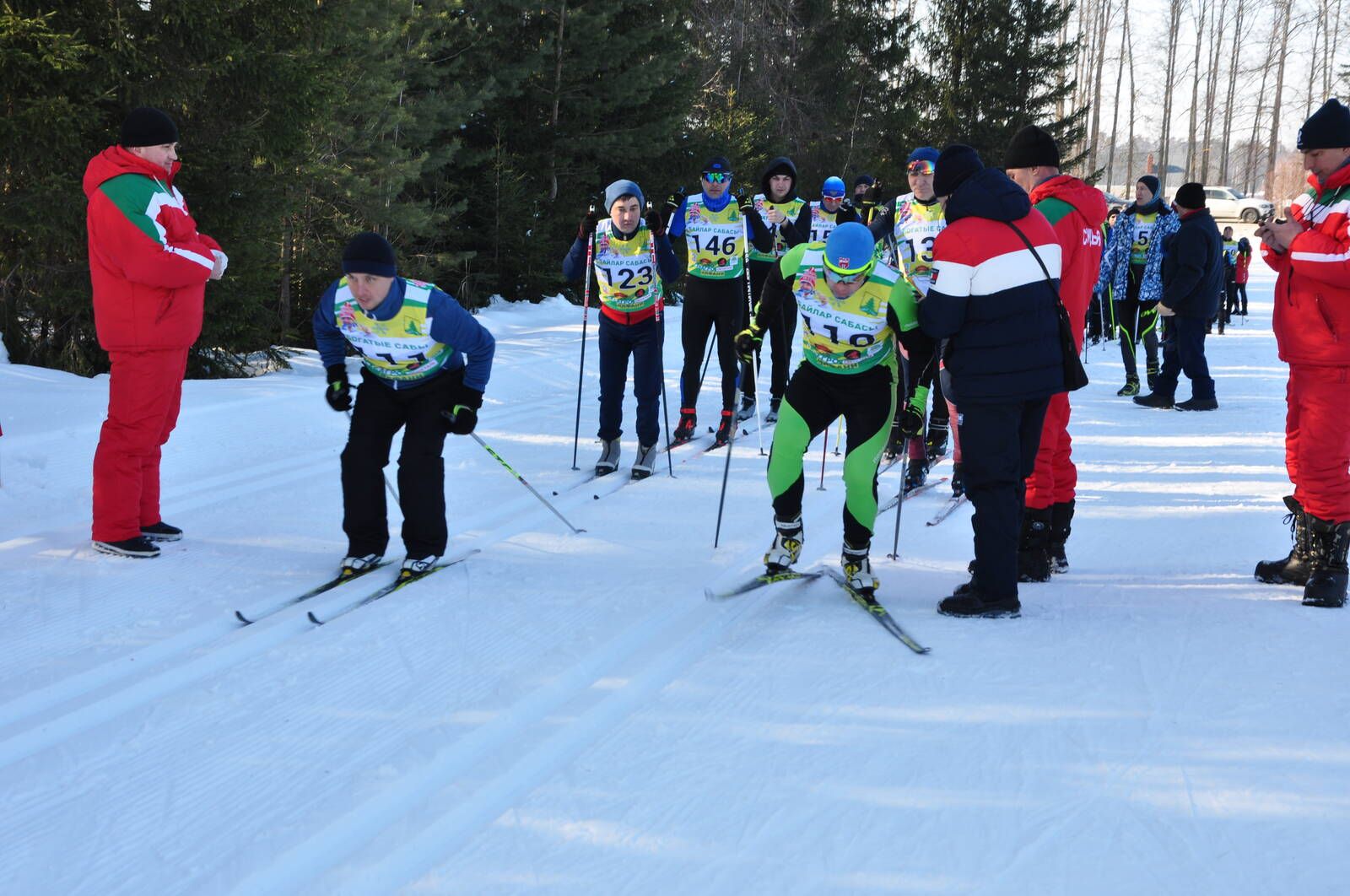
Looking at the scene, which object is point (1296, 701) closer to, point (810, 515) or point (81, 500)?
point (810, 515)

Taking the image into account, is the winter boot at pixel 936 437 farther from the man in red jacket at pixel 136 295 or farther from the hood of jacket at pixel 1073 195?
the man in red jacket at pixel 136 295

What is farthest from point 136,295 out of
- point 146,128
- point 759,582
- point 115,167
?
point 759,582

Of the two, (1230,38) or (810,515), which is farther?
(1230,38)

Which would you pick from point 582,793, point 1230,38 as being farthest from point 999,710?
point 1230,38

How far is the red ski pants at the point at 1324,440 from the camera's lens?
446 cm

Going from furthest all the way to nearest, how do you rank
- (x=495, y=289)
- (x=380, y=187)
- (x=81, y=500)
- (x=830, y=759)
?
(x=495, y=289) → (x=380, y=187) → (x=81, y=500) → (x=830, y=759)

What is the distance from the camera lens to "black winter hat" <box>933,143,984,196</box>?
4254 millimetres

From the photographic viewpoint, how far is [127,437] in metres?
5.06

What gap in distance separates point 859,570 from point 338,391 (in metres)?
2.48

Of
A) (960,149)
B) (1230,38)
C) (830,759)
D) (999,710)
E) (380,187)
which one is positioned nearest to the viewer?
(830,759)

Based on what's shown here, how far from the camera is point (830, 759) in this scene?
322 cm

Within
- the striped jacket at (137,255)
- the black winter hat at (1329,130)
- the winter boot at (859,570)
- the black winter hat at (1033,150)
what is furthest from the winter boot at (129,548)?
the black winter hat at (1329,130)

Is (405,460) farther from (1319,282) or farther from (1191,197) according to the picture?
(1191,197)

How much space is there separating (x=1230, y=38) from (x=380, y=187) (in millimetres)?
50230
